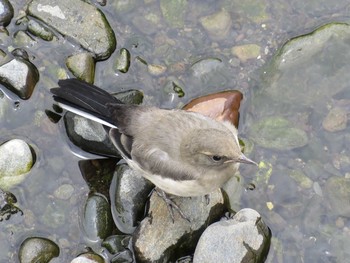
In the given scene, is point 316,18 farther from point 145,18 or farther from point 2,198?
point 2,198

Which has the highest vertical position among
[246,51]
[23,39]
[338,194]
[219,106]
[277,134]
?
[23,39]

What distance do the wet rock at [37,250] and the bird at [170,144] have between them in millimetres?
1203

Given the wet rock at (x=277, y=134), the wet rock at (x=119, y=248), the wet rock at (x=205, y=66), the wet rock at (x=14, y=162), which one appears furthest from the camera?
the wet rock at (x=205, y=66)

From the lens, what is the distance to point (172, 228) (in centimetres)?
705

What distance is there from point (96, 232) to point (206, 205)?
1.17 m

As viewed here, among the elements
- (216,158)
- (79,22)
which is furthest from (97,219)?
(79,22)

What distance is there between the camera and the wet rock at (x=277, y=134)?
7.80 meters

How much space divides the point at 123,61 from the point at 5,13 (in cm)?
147

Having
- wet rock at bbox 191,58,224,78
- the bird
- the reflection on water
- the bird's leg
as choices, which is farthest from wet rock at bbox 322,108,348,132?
the bird's leg

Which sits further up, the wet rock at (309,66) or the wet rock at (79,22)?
the wet rock at (79,22)

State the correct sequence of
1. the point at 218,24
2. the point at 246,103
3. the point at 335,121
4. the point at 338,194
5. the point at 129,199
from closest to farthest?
the point at 129,199 → the point at 338,194 → the point at 335,121 → the point at 246,103 → the point at 218,24

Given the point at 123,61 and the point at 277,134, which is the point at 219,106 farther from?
the point at 123,61

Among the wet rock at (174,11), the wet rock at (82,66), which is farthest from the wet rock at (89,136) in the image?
the wet rock at (174,11)

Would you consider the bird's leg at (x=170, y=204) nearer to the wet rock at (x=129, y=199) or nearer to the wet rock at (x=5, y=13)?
the wet rock at (x=129, y=199)
